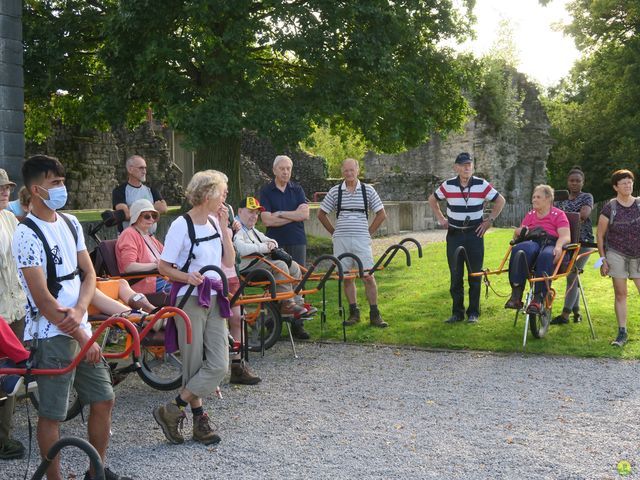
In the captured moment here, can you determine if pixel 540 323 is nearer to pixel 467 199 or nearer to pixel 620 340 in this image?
pixel 620 340

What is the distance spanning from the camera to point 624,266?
28.0ft

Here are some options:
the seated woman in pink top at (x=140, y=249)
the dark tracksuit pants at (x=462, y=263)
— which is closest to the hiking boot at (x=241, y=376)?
the seated woman in pink top at (x=140, y=249)

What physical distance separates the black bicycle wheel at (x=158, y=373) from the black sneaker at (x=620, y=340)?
442 cm

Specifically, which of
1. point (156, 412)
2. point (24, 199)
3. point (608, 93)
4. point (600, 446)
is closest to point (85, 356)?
point (156, 412)

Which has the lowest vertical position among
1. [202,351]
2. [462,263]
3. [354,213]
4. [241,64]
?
[202,351]

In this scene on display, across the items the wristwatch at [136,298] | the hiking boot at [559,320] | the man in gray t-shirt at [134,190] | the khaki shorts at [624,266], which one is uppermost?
the man in gray t-shirt at [134,190]

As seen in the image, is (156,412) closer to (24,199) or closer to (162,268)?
(162,268)

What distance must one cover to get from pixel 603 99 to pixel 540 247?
37498 mm

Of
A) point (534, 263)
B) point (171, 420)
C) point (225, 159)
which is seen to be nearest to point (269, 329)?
point (534, 263)

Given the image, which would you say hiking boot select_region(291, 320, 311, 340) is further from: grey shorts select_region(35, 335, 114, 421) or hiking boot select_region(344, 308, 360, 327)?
grey shorts select_region(35, 335, 114, 421)

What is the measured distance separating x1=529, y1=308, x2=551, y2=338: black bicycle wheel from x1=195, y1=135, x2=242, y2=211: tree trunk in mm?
8187

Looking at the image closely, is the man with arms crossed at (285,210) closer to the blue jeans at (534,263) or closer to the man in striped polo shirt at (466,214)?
the man in striped polo shirt at (466,214)

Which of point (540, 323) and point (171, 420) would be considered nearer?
point (171, 420)

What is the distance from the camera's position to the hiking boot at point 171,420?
5.42m
